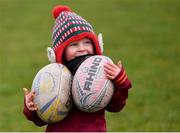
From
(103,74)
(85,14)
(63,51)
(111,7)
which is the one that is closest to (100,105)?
(103,74)

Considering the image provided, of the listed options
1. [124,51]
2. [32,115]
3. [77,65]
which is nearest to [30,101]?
[32,115]

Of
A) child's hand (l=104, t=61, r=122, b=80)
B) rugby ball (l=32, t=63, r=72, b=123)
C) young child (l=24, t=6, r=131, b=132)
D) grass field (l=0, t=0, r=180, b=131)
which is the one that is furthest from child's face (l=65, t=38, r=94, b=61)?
grass field (l=0, t=0, r=180, b=131)

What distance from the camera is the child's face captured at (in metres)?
4.19

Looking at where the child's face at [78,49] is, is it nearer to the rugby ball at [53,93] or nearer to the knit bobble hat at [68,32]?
the knit bobble hat at [68,32]

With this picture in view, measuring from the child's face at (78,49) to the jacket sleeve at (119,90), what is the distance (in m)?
0.34

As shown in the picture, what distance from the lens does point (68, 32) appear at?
430 centimetres

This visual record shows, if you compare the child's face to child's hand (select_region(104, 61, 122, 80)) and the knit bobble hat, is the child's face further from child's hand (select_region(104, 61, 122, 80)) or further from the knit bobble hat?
child's hand (select_region(104, 61, 122, 80))

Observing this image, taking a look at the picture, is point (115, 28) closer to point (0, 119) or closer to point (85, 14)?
point (85, 14)

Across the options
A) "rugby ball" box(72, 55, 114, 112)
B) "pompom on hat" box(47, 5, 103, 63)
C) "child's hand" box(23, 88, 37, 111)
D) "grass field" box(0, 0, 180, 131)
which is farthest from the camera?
"grass field" box(0, 0, 180, 131)

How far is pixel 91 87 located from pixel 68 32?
0.54m

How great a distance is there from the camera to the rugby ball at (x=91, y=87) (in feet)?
13.0

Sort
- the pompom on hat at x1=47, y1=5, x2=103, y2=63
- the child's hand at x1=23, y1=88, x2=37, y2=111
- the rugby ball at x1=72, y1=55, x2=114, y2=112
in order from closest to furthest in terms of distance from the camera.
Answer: the rugby ball at x1=72, y1=55, x2=114, y2=112 → the child's hand at x1=23, y1=88, x2=37, y2=111 → the pompom on hat at x1=47, y1=5, x2=103, y2=63

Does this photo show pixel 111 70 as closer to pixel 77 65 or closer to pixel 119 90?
pixel 119 90

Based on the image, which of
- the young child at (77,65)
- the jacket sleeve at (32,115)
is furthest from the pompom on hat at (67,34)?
the jacket sleeve at (32,115)
